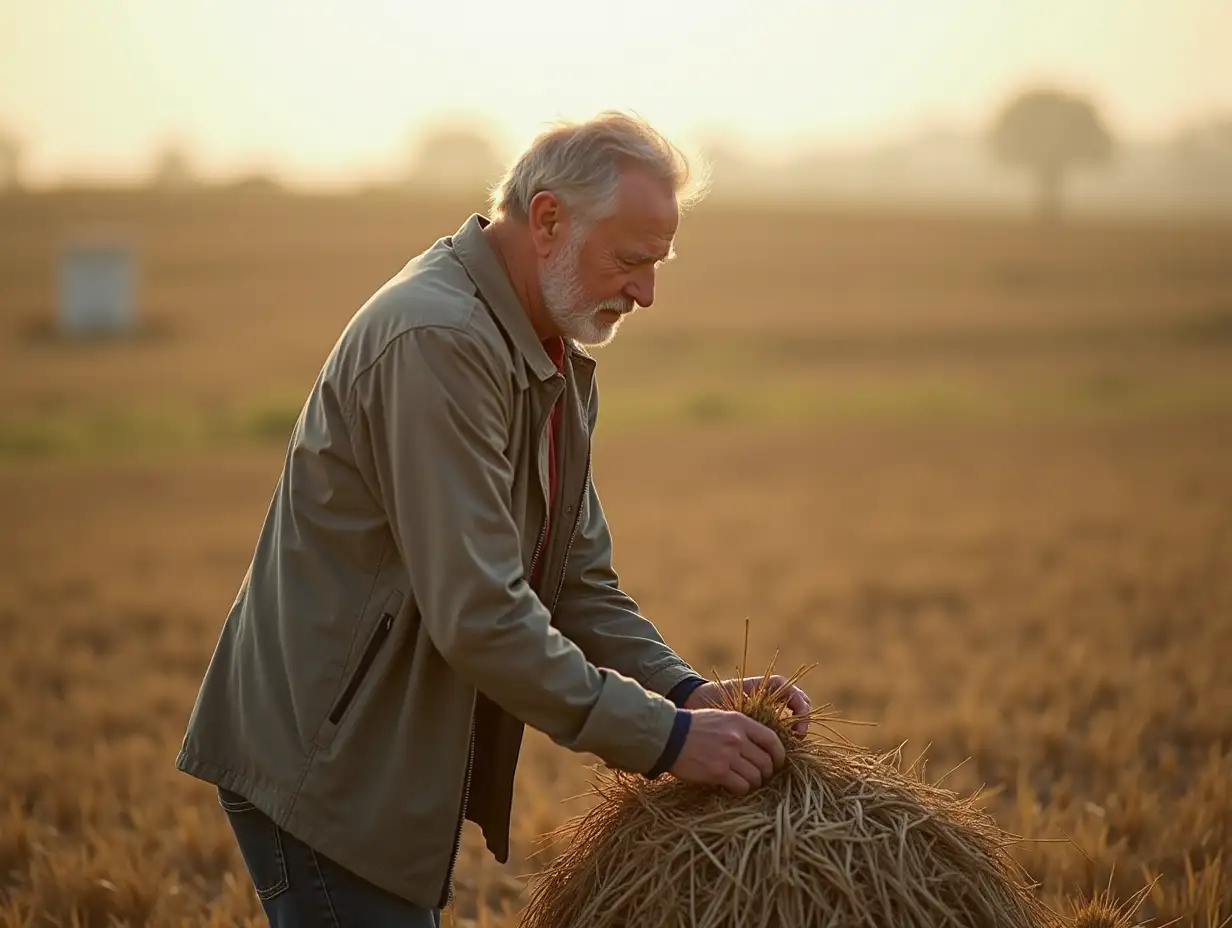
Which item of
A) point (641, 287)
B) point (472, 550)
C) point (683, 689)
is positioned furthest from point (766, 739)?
point (641, 287)

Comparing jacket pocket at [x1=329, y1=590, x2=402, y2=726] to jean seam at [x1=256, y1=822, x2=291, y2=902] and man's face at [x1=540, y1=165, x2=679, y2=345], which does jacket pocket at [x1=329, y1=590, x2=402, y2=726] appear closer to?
jean seam at [x1=256, y1=822, x2=291, y2=902]

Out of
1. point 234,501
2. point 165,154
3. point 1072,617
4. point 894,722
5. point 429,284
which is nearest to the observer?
point 429,284

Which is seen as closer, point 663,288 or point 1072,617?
point 1072,617

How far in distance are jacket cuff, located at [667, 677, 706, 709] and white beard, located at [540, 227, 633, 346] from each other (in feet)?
2.72

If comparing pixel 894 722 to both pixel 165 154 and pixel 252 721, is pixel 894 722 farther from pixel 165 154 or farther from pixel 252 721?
pixel 165 154

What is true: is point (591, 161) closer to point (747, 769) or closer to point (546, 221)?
point (546, 221)

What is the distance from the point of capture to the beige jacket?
274cm

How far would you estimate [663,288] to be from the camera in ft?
152

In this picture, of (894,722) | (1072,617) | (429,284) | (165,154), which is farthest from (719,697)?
(165,154)

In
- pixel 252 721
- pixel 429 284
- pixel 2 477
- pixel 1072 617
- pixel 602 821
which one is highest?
pixel 429 284

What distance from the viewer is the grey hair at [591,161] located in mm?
2920

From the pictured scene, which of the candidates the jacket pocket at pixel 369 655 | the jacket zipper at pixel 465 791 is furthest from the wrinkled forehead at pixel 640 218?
the jacket pocket at pixel 369 655

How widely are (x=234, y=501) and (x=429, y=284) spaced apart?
14.6m

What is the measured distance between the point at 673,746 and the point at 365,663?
0.66 m
